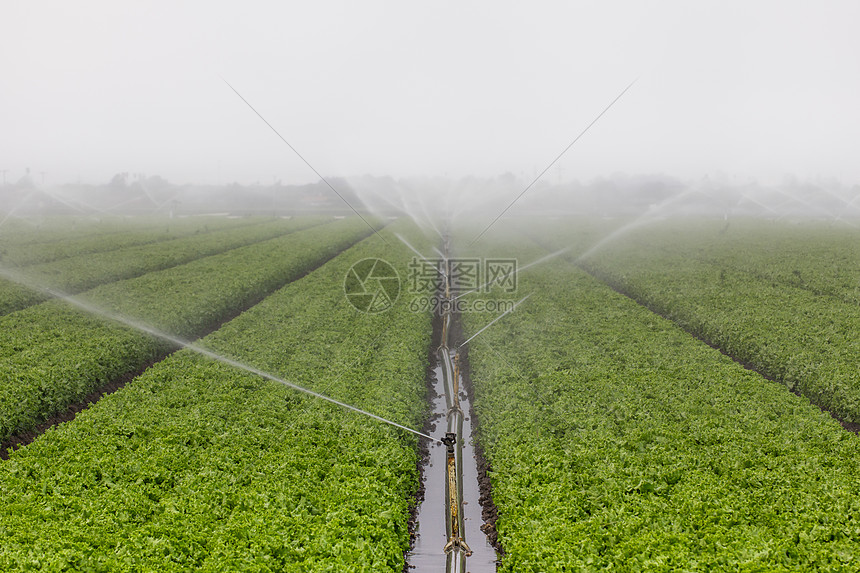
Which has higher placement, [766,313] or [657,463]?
[766,313]

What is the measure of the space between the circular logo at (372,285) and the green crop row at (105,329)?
4721mm

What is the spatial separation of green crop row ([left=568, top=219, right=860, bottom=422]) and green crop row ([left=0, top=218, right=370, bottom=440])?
2049 centimetres

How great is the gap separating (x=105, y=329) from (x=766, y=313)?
2514 cm

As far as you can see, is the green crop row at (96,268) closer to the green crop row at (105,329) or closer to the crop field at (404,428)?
the crop field at (404,428)

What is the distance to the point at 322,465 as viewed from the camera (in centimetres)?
966

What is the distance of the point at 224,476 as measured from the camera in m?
9.03

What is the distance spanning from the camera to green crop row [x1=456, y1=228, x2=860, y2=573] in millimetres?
7117

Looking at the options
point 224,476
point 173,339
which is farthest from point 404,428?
point 173,339

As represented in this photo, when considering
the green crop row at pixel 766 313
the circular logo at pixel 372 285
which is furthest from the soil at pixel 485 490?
the green crop row at pixel 766 313

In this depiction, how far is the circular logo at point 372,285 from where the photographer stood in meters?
22.4

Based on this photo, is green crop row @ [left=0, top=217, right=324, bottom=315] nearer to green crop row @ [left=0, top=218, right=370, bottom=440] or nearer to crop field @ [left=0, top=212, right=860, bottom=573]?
crop field @ [left=0, top=212, right=860, bottom=573]

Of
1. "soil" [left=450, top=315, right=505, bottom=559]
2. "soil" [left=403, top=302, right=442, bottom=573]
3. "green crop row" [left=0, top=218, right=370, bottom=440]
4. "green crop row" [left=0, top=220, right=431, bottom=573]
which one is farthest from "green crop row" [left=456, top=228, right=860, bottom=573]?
"green crop row" [left=0, top=218, right=370, bottom=440]

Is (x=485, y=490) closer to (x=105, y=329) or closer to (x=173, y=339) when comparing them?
(x=173, y=339)

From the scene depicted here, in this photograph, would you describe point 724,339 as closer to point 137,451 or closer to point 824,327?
point 824,327
